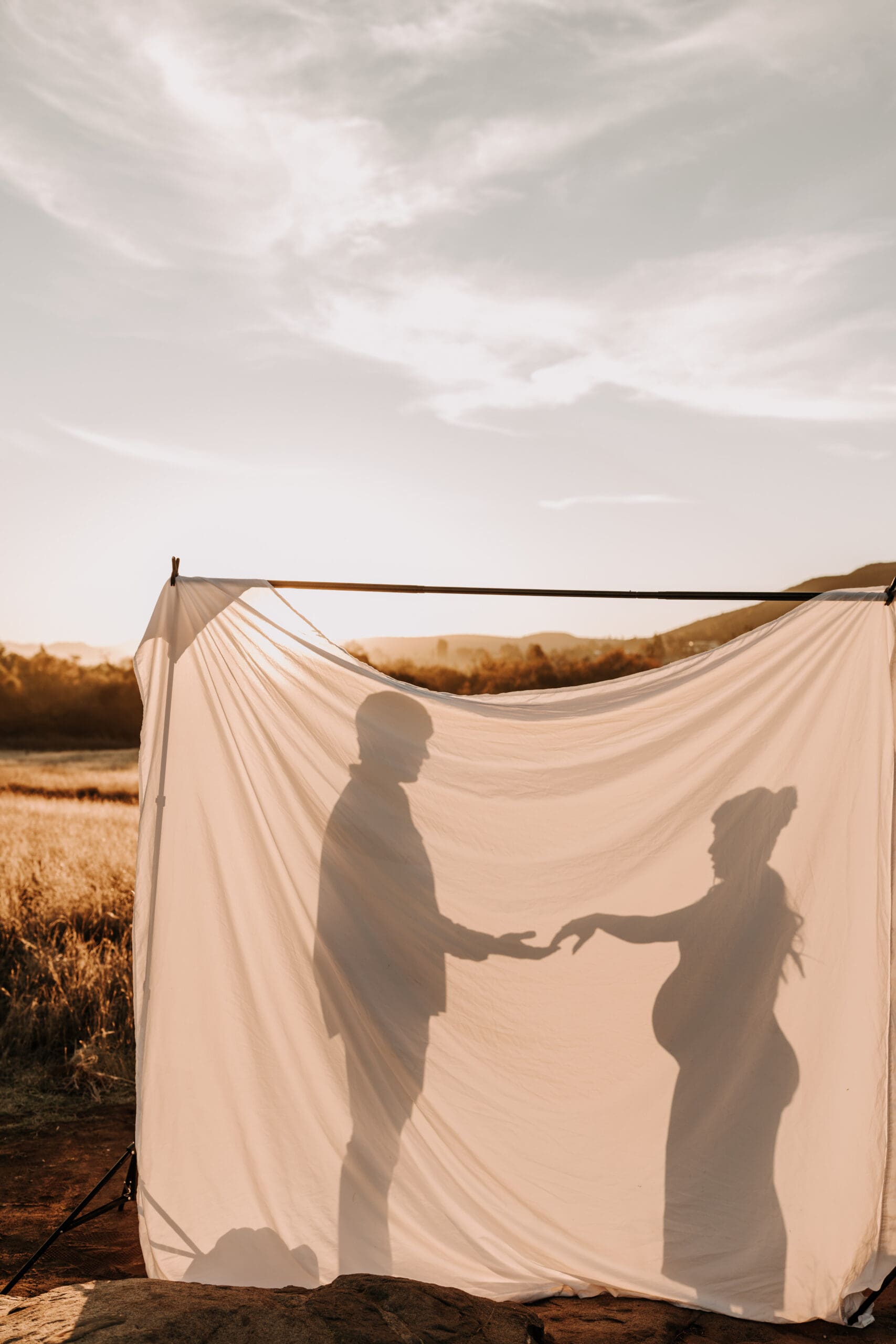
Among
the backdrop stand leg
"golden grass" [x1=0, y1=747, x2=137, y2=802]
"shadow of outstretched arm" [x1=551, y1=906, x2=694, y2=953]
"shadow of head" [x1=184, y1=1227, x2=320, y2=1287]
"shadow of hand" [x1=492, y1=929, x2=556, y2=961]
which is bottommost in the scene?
"shadow of head" [x1=184, y1=1227, x2=320, y2=1287]

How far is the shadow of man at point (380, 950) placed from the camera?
3.33 meters

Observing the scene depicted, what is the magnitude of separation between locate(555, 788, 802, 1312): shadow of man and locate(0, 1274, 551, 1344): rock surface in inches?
32.1

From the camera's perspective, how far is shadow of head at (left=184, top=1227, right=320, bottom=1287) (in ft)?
10.7

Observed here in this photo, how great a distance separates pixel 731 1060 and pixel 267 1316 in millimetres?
1822

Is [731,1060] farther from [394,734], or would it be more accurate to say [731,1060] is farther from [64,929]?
A: [64,929]

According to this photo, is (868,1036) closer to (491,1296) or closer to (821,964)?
(821,964)

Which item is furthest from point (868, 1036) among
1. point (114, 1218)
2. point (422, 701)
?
point (114, 1218)

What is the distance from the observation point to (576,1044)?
11.1 feet

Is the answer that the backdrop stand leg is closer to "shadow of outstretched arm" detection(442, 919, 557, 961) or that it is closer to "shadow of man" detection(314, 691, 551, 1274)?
"shadow of man" detection(314, 691, 551, 1274)

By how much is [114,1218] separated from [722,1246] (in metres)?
2.81

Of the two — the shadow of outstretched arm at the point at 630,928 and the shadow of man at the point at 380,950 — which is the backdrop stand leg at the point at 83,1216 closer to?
the shadow of man at the point at 380,950

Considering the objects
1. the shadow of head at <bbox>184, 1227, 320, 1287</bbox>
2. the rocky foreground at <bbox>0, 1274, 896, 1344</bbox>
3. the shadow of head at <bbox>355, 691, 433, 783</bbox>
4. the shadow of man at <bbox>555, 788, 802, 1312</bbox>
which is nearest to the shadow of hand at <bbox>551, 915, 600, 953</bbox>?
the shadow of man at <bbox>555, 788, 802, 1312</bbox>

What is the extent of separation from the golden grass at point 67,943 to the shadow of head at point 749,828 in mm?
4521

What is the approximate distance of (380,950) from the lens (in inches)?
135
